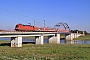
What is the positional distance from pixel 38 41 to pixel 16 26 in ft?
34.0

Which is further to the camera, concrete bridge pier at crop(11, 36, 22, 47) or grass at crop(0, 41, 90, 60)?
concrete bridge pier at crop(11, 36, 22, 47)

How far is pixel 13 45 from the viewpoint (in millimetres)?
57906

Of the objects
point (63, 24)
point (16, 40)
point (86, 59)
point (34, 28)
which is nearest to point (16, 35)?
point (16, 40)

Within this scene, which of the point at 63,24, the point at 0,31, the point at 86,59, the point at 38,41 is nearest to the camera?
the point at 86,59

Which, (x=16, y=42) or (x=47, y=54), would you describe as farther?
(x=16, y=42)

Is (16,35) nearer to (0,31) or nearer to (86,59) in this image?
(0,31)

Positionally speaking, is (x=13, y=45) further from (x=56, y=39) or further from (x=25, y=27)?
(x=56, y=39)

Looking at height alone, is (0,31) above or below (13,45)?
above

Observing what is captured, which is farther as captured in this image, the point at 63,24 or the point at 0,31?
the point at 63,24

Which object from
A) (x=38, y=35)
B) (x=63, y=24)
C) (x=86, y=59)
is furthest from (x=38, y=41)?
(x=63, y=24)

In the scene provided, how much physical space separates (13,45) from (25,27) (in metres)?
22.4

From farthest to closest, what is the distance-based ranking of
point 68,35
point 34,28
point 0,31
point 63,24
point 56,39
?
point 63,24 → point 68,35 → point 56,39 → point 34,28 → point 0,31

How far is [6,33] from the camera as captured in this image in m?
54.3

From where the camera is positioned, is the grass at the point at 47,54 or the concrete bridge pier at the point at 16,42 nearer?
the grass at the point at 47,54
